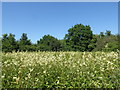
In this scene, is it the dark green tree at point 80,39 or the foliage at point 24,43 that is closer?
the foliage at point 24,43

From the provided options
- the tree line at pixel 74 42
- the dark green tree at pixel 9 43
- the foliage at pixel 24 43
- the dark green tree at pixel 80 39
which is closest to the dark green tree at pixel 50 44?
the tree line at pixel 74 42

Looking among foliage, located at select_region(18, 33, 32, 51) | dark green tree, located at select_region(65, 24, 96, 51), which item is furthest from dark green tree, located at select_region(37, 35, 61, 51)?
dark green tree, located at select_region(65, 24, 96, 51)

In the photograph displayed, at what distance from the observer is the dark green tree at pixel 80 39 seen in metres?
37.5

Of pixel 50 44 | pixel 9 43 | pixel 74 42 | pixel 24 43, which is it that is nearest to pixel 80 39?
pixel 74 42

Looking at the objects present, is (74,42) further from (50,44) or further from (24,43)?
(24,43)

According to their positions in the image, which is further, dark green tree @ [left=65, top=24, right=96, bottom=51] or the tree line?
dark green tree @ [left=65, top=24, right=96, bottom=51]

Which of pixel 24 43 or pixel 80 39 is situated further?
pixel 80 39

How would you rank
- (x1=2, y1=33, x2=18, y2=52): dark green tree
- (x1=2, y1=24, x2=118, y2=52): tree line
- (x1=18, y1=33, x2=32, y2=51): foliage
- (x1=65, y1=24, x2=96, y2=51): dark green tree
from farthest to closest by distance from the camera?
(x1=65, y1=24, x2=96, y2=51): dark green tree < (x1=2, y1=24, x2=118, y2=52): tree line < (x1=18, y1=33, x2=32, y2=51): foliage < (x1=2, y1=33, x2=18, y2=52): dark green tree

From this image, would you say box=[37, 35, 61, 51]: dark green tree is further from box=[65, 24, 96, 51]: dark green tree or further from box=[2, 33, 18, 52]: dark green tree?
box=[2, 33, 18, 52]: dark green tree

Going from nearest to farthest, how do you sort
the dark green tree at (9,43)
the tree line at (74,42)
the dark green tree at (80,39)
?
the dark green tree at (9,43) < the tree line at (74,42) < the dark green tree at (80,39)

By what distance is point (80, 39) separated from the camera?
129 feet

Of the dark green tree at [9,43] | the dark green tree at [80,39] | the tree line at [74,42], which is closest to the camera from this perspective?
the dark green tree at [9,43]

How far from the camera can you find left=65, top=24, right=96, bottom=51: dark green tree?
37.5m

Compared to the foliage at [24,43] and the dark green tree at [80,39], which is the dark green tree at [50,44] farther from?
the dark green tree at [80,39]
